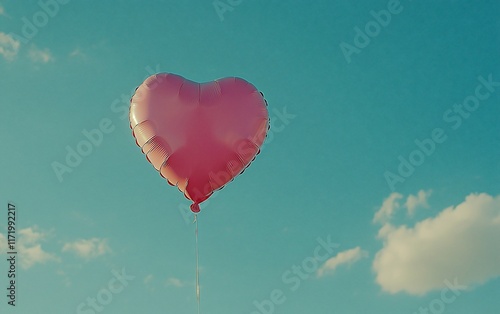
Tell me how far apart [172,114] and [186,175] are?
5.18 feet

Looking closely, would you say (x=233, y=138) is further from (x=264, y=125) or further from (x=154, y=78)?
(x=154, y=78)

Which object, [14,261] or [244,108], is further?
[14,261]

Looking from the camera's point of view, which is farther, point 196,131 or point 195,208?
point 195,208

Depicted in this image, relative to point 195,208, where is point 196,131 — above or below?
above

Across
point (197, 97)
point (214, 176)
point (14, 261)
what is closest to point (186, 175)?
point (214, 176)

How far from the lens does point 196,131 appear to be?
778 inches

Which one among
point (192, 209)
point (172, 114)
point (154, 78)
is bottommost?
point (192, 209)

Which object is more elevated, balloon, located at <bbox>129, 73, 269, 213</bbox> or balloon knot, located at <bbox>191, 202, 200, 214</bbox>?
balloon, located at <bbox>129, 73, 269, 213</bbox>

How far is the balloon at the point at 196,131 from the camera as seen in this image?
1975cm

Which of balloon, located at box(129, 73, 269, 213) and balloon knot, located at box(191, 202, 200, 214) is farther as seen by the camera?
balloon knot, located at box(191, 202, 200, 214)

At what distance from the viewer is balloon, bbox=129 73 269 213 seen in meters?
19.8

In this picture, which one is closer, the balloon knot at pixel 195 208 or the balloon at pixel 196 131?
the balloon at pixel 196 131

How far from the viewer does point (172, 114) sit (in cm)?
1992

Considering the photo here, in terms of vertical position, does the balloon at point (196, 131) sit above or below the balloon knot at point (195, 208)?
above
